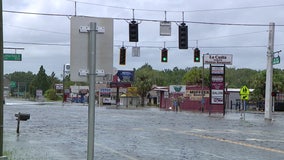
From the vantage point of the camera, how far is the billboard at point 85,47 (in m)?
6.36

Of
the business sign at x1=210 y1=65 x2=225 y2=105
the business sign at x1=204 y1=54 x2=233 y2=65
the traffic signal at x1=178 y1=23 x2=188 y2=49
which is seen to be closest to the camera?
the traffic signal at x1=178 y1=23 x2=188 y2=49

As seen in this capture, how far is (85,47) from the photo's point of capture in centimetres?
640

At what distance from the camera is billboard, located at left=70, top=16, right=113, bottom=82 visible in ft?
20.9

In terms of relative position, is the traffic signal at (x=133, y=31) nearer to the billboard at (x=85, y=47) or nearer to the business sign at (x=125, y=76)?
the billboard at (x=85, y=47)

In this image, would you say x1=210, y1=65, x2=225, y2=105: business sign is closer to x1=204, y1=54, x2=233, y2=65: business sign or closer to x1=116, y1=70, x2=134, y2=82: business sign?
x1=204, y1=54, x2=233, y2=65: business sign

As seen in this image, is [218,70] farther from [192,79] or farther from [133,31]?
[192,79]

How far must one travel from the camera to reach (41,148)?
15.7m

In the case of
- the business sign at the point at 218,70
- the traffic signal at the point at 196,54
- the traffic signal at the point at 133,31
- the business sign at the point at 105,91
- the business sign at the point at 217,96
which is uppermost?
the traffic signal at the point at 133,31

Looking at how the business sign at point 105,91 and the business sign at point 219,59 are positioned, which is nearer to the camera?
the business sign at point 219,59

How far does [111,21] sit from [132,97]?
97673 millimetres

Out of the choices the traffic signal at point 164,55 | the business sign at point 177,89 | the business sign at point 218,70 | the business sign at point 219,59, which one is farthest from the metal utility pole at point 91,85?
the business sign at point 177,89

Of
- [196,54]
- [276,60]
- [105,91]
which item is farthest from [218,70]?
[105,91]

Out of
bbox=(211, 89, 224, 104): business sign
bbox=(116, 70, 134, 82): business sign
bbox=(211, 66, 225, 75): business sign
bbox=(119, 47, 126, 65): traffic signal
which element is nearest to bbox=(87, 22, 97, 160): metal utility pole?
bbox=(119, 47, 126, 65): traffic signal

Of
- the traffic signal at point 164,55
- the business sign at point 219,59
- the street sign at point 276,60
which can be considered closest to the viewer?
the traffic signal at point 164,55
